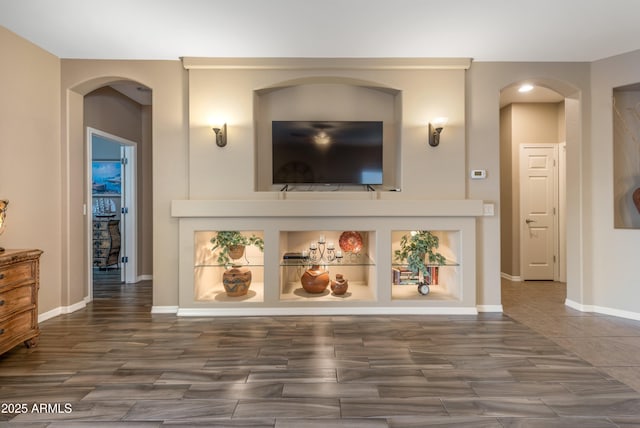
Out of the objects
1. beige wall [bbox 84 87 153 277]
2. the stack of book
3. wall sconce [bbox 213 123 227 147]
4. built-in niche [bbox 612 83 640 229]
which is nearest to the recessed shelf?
the stack of book

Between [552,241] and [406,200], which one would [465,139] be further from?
[552,241]

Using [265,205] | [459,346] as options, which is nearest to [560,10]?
[459,346]

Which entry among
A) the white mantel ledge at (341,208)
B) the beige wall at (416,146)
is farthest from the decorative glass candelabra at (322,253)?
the beige wall at (416,146)

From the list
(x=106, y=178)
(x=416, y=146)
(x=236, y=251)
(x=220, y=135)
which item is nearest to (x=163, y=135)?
(x=220, y=135)

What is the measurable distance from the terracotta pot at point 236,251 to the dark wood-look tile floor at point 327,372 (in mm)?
672

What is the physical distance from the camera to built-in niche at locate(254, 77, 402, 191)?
3865mm

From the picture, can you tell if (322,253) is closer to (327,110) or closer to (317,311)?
(317,311)

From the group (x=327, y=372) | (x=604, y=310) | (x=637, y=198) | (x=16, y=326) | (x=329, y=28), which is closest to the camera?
(x=327, y=372)

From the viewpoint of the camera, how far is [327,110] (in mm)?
3875

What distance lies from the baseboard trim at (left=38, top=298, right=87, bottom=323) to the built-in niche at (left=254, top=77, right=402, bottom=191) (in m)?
2.42

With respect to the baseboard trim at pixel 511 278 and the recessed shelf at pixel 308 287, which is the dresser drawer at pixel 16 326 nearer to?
the recessed shelf at pixel 308 287

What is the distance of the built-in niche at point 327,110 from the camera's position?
12.7 ft

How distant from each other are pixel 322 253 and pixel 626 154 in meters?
3.46

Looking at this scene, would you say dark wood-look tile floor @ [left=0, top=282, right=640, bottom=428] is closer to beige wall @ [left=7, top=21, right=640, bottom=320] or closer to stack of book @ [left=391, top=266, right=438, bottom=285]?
stack of book @ [left=391, top=266, right=438, bottom=285]
